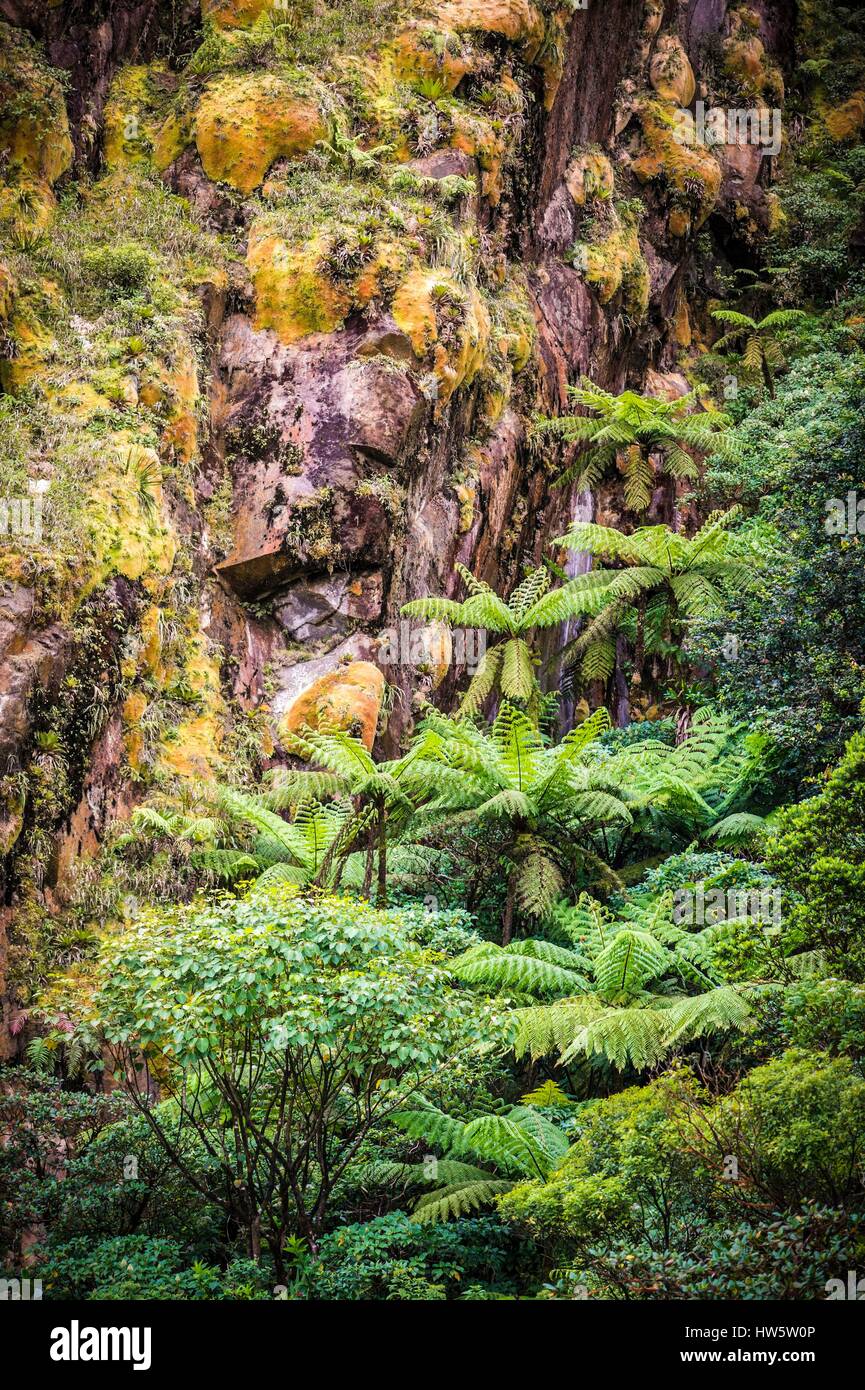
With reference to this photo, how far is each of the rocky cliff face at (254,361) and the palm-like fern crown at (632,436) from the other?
1.72 feet

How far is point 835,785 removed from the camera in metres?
6.76

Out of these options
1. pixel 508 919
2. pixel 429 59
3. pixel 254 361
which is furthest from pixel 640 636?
pixel 429 59

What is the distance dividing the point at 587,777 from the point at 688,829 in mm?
1493

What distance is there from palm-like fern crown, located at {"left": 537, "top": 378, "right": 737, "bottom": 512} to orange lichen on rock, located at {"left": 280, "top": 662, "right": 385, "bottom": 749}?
588 centimetres

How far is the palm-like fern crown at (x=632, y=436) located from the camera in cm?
1702

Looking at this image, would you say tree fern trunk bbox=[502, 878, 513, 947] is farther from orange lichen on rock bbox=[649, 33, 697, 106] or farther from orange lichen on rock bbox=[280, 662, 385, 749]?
orange lichen on rock bbox=[649, 33, 697, 106]

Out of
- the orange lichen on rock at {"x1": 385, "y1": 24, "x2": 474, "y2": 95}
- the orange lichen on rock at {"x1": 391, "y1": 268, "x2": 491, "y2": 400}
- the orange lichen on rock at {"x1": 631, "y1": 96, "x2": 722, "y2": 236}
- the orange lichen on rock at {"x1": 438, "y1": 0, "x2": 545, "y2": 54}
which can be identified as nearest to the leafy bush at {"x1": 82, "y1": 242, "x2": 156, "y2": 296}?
the orange lichen on rock at {"x1": 391, "y1": 268, "x2": 491, "y2": 400}

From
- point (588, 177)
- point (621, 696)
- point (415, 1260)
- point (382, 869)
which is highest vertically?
point (588, 177)

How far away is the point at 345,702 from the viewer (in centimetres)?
1224

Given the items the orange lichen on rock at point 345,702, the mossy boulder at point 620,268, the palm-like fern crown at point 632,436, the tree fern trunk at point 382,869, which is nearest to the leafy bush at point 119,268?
the orange lichen on rock at point 345,702

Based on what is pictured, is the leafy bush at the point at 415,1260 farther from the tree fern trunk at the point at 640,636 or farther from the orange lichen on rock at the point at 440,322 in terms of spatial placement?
the orange lichen on rock at the point at 440,322

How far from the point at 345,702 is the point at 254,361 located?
4.47m

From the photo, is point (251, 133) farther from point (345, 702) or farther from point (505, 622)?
point (345, 702)

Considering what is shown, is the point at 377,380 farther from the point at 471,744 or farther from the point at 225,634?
the point at 471,744
